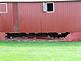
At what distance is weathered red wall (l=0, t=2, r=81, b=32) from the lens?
106 ft

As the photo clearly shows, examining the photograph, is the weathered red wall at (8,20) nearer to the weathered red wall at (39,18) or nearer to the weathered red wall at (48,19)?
the weathered red wall at (39,18)

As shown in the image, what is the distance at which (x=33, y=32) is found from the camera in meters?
32.4

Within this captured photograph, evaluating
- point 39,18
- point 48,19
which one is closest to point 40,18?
point 39,18

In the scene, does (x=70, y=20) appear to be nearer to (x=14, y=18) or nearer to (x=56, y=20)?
(x=56, y=20)

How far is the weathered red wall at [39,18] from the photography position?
32.4 meters

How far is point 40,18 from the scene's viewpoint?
32.5 meters

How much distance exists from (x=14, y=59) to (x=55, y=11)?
1503cm

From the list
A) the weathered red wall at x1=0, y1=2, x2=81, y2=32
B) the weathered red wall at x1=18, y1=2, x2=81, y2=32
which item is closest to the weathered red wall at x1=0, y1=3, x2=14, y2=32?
the weathered red wall at x1=0, y1=2, x2=81, y2=32

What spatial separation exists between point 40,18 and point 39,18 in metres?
0.09

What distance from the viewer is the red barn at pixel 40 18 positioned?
32375mm

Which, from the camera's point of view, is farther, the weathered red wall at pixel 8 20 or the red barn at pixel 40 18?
the weathered red wall at pixel 8 20

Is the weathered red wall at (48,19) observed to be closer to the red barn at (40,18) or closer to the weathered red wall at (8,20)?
the red barn at (40,18)

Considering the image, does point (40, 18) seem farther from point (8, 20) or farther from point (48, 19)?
point (8, 20)

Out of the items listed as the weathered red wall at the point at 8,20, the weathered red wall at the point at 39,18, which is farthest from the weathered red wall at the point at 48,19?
the weathered red wall at the point at 8,20
